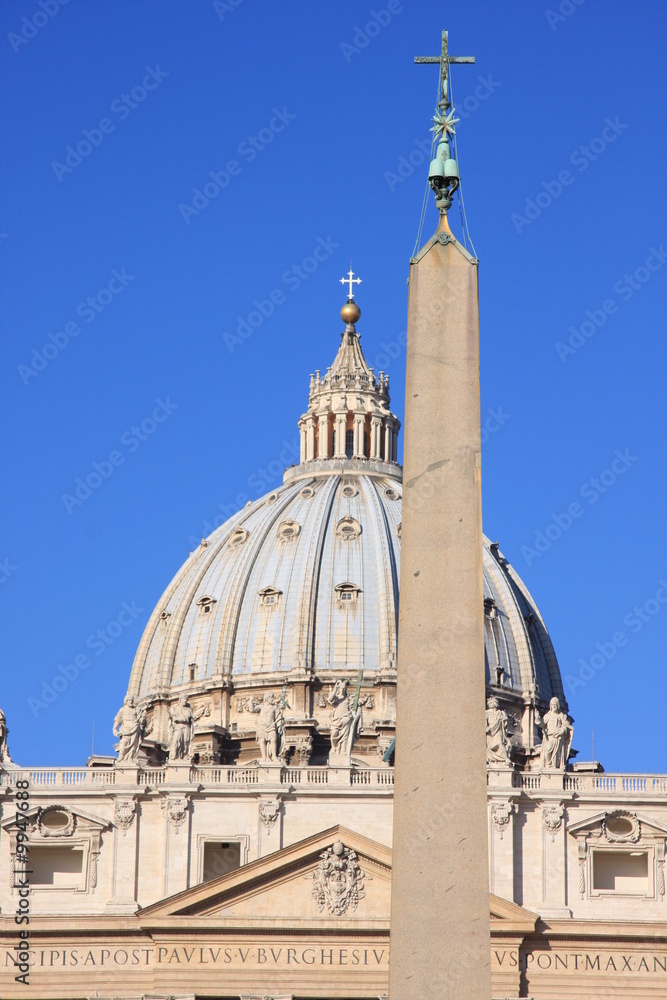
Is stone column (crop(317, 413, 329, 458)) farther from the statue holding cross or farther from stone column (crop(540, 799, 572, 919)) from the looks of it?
stone column (crop(540, 799, 572, 919))

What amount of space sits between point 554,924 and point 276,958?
8.30 m

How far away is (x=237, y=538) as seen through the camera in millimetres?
110312

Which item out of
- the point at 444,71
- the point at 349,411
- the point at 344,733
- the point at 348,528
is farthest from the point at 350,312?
the point at 444,71

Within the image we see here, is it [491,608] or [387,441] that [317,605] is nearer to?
[491,608]

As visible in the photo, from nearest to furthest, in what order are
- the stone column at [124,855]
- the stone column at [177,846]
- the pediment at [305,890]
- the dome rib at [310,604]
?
the pediment at [305,890] < the stone column at [124,855] < the stone column at [177,846] < the dome rib at [310,604]

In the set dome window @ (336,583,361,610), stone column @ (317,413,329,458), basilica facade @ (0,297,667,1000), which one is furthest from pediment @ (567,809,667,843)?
stone column @ (317,413,329,458)

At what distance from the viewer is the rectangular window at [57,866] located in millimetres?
61531

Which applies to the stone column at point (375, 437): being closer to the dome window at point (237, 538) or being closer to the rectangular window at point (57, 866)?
the dome window at point (237, 538)

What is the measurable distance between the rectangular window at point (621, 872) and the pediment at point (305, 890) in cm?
644

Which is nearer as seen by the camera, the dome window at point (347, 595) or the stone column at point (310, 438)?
the dome window at point (347, 595)

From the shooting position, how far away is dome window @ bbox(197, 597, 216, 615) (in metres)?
108

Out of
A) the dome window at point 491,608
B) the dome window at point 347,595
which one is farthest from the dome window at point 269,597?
the dome window at point 491,608

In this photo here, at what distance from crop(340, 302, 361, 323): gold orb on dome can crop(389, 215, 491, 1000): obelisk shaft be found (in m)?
94.4

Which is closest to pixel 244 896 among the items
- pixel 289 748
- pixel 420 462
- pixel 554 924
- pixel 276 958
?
pixel 276 958
